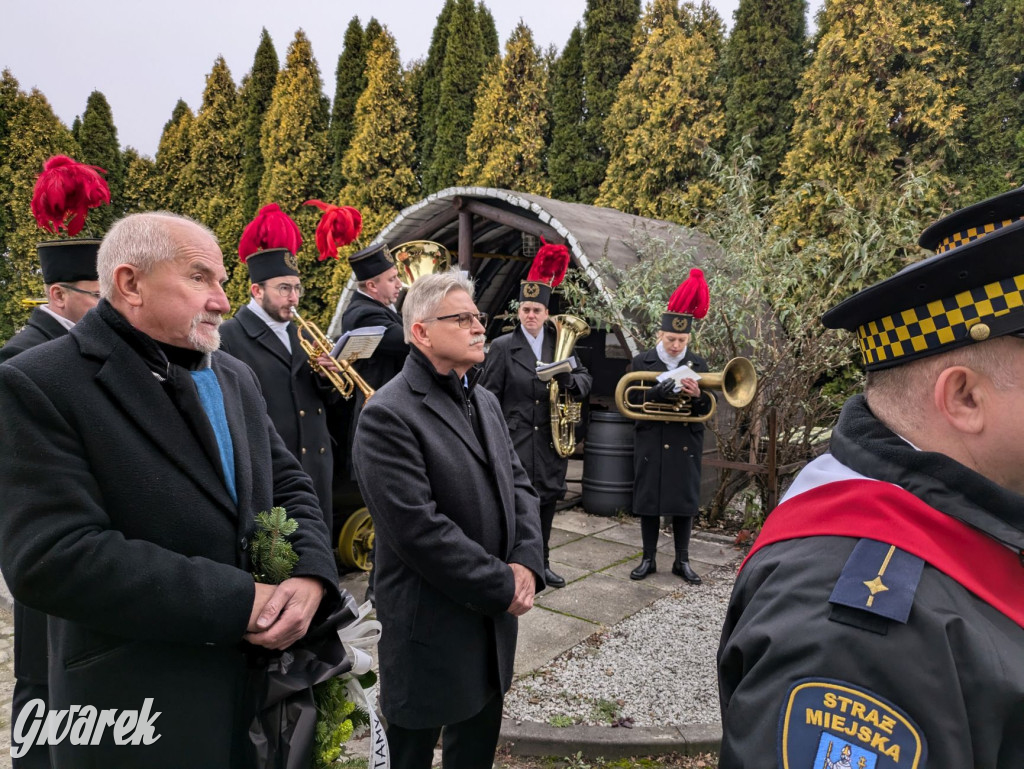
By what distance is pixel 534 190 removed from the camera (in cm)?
1420

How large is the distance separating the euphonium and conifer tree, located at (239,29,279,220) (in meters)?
15.3

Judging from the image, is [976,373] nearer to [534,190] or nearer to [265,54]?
[534,190]

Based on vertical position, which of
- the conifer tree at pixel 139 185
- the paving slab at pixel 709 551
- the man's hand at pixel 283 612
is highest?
the conifer tree at pixel 139 185

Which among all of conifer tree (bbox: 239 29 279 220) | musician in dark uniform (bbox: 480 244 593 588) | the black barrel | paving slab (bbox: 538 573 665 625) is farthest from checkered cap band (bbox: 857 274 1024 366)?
conifer tree (bbox: 239 29 279 220)

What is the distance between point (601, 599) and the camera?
16.2ft

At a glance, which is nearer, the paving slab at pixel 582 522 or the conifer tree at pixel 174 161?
the paving slab at pixel 582 522

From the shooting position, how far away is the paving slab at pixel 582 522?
6.79 m

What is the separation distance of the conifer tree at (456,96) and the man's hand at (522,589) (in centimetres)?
1360

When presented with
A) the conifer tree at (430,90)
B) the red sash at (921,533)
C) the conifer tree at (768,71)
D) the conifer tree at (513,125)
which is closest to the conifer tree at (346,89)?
the conifer tree at (430,90)

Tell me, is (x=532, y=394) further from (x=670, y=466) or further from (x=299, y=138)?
(x=299, y=138)

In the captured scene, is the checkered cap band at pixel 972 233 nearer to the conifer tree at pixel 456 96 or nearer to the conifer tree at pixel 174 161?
the conifer tree at pixel 456 96

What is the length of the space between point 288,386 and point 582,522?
12.5ft

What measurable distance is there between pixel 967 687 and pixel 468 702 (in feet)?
5.59

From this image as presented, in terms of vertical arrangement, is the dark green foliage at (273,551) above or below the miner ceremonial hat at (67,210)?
below
